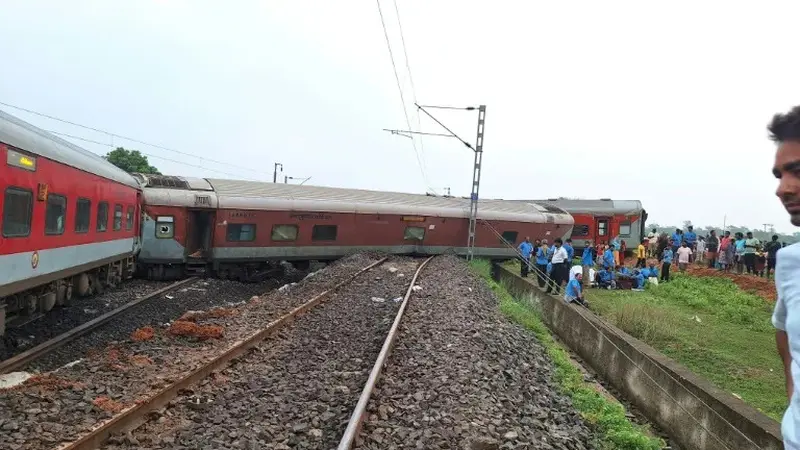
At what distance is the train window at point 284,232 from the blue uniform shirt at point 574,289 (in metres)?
9.28

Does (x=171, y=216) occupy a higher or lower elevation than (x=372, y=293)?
higher

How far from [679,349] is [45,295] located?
36.1ft

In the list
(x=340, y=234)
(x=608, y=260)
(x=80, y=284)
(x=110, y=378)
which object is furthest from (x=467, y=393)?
(x=340, y=234)

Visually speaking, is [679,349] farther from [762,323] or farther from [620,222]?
[620,222]

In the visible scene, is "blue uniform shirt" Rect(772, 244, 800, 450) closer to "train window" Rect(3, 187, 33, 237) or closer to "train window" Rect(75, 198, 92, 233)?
"train window" Rect(3, 187, 33, 237)

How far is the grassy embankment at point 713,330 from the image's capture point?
30.8ft

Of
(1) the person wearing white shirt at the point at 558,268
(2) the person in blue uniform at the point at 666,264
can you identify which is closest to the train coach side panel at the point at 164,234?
(1) the person wearing white shirt at the point at 558,268

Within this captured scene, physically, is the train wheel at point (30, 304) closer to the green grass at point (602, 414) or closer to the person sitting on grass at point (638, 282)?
the green grass at point (602, 414)

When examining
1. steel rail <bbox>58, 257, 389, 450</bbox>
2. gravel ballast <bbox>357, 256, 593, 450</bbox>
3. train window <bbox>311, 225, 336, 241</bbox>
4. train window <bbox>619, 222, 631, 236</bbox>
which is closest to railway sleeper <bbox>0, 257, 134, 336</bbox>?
steel rail <bbox>58, 257, 389, 450</bbox>

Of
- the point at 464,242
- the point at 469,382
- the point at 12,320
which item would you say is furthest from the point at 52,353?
the point at 464,242

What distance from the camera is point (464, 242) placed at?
2533cm

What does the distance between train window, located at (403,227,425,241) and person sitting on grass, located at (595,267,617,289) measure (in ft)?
24.7

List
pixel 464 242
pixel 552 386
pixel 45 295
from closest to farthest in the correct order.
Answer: pixel 552 386 → pixel 45 295 → pixel 464 242

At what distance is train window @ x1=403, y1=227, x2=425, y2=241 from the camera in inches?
920
